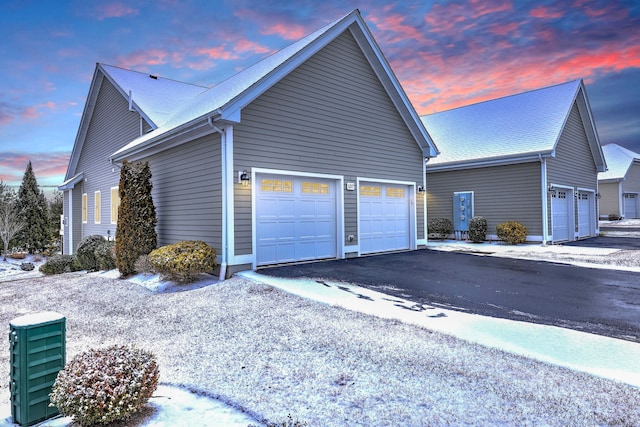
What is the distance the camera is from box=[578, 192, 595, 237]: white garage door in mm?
18156

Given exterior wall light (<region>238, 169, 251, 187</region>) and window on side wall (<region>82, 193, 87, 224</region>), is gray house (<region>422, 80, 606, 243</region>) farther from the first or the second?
window on side wall (<region>82, 193, 87, 224</region>)

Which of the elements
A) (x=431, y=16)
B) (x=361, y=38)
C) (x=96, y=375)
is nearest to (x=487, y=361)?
(x=96, y=375)

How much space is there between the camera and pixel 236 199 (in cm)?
834

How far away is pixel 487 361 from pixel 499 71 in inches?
576

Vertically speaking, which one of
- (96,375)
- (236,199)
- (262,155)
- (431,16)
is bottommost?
(96,375)

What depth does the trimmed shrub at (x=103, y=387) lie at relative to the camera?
256cm

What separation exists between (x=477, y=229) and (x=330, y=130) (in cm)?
877

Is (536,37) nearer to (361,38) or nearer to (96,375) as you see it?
(361,38)

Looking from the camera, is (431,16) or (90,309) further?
(431,16)

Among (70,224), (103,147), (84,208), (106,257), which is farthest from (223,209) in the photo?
(70,224)

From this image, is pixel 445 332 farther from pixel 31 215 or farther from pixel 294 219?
pixel 31 215

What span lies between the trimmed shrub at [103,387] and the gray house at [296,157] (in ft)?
17.5

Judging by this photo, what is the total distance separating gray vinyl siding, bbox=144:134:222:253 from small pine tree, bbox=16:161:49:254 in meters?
17.1

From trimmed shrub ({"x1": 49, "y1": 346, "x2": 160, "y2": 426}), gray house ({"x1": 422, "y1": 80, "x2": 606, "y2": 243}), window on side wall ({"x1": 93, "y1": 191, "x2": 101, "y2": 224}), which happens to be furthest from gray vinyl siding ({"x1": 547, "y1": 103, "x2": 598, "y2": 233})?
window on side wall ({"x1": 93, "y1": 191, "x2": 101, "y2": 224})
